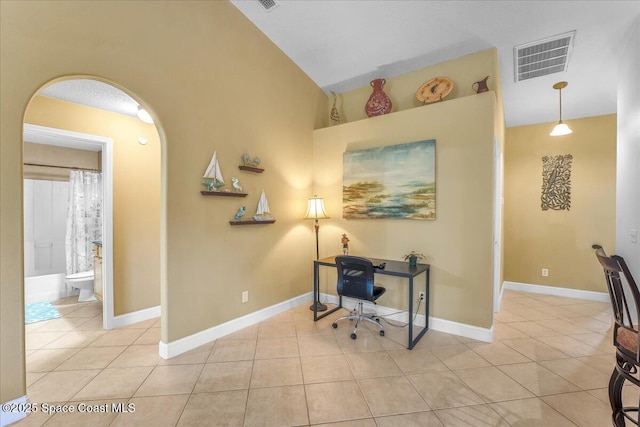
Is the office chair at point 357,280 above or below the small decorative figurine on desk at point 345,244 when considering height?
below

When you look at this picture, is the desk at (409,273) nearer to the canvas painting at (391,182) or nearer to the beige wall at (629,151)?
the canvas painting at (391,182)

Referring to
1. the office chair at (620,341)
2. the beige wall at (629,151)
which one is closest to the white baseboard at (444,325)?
the office chair at (620,341)

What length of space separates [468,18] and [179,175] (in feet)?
10.6

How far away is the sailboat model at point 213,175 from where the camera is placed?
8.69 ft

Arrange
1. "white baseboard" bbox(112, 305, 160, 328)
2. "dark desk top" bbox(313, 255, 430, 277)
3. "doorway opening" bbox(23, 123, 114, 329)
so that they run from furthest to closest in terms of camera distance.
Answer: "doorway opening" bbox(23, 123, 114, 329), "white baseboard" bbox(112, 305, 160, 328), "dark desk top" bbox(313, 255, 430, 277)

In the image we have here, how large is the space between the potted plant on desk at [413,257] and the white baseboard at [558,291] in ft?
8.58

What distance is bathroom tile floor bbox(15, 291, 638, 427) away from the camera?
1.73m

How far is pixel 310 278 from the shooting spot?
4.04 m

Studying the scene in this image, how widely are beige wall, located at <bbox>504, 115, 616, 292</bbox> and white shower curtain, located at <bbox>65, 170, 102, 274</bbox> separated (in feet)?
23.6

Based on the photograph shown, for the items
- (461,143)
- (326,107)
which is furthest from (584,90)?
(326,107)

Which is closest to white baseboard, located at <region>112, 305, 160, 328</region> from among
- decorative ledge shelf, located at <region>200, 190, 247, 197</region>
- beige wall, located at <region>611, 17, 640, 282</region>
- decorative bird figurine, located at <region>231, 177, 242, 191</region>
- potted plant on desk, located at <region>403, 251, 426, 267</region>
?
decorative ledge shelf, located at <region>200, 190, 247, 197</region>

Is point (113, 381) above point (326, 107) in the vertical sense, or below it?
below

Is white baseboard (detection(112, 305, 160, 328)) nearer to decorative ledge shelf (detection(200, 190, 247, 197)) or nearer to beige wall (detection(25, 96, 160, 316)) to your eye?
beige wall (detection(25, 96, 160, 316))

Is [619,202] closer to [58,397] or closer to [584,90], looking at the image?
[584,90]
